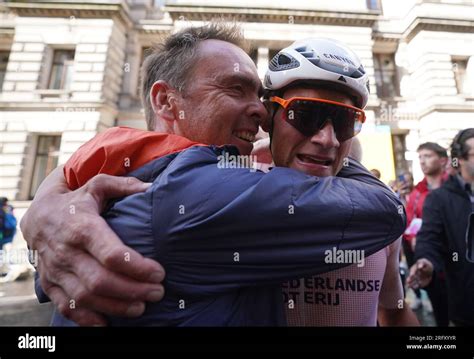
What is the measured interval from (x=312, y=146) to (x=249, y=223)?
66 cm

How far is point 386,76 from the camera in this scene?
13.0 metres

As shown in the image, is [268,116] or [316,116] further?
[268,116]

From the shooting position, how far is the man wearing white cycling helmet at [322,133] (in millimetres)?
1281

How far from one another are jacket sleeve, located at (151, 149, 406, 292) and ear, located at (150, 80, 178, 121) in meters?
0.64

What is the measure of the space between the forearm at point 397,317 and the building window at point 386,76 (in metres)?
12.9

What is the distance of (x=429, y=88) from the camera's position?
9.43m

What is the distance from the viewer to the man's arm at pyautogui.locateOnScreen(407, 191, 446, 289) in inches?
89.6

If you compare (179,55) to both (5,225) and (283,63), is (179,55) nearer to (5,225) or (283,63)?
(283,63)

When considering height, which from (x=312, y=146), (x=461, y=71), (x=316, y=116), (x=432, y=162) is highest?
(x=461, y=71)

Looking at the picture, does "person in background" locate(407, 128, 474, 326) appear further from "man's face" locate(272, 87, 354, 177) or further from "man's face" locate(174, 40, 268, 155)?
"man's face" locate(174, 40, 268, 155)

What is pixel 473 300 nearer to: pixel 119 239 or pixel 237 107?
pixel 237 107

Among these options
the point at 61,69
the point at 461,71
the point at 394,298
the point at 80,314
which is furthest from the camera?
the point at 61,69

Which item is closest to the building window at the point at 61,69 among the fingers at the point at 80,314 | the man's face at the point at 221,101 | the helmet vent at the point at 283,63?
the man's face at the point at 221,101

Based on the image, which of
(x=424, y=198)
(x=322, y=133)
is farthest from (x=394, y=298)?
(x=424, y=198)
